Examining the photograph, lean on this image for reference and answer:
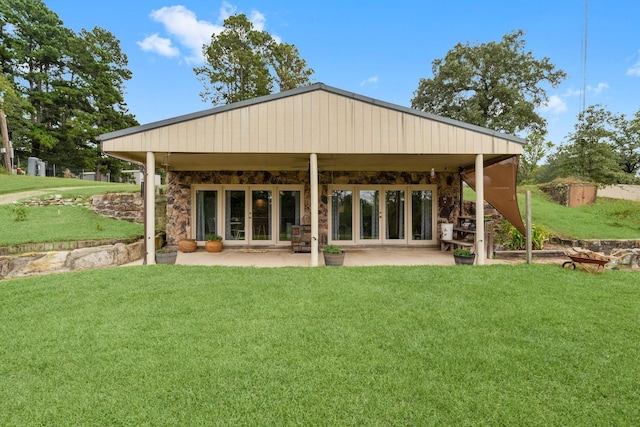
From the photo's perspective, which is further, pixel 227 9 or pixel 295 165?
pixel 227 9

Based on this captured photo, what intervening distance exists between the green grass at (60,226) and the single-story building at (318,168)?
4.40 feet

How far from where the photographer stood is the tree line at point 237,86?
19016 mm

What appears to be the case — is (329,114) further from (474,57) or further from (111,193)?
(474,57)

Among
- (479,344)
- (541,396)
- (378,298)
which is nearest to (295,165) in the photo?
(378,298)

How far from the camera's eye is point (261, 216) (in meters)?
9.32

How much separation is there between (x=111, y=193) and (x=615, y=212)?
16962 mm

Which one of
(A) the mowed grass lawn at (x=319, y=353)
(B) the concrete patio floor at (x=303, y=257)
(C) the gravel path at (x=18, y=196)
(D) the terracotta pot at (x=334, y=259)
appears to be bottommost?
(A) the mowed grass lawn at (x=319, y=353)

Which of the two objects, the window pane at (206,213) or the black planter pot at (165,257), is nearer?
the black planter pot at (165,257)

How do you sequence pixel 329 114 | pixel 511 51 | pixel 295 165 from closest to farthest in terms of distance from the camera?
pixel 329 114 → pixel 295 165 → pixel 511 51

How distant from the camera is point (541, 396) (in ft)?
7.16

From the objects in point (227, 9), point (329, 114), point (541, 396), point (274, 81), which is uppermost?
point (227, 9)

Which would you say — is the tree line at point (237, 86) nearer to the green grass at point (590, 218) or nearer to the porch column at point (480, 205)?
the green grass at point (590, 218)

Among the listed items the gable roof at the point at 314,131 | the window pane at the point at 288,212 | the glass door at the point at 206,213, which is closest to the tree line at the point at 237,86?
the glass door at the point at 206,213

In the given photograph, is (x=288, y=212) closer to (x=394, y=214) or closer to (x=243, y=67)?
(x=394, y=214)
